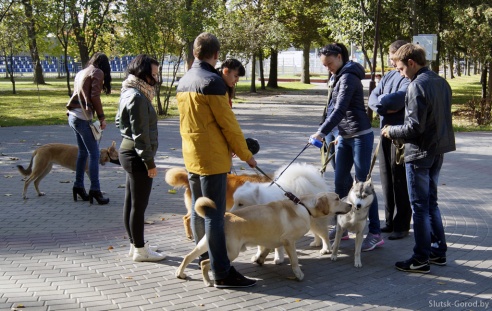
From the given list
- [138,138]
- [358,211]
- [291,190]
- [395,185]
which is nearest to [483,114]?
[395,185]

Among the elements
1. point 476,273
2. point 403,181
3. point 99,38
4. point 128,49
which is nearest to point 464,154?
point 403,181

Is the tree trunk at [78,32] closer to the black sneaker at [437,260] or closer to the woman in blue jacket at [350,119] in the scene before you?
the woman in blue jacket at [350,119]

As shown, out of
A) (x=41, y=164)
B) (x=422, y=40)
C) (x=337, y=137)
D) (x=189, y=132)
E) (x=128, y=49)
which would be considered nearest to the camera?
(x=189, y=132)

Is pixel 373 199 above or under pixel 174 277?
above

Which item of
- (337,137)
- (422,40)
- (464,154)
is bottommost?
(464,154)

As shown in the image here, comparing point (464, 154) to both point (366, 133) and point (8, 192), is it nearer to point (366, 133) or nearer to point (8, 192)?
point (366, 133)

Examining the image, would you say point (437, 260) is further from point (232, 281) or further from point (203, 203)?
point (203, 203)

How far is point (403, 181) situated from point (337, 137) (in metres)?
0.95

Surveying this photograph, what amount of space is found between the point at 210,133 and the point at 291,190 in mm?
1516

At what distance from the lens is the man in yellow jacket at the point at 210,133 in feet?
14.3

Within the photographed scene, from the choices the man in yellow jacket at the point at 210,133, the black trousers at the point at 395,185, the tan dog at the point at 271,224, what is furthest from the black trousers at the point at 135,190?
the black trousers at the point at 395,185

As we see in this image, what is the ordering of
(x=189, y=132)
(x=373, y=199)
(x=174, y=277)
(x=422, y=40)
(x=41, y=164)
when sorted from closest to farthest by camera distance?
(x=189, y=132) < (x=174, y=277) < (x=373, y=199) < (x=41, y=164) < (x=422, y=40)

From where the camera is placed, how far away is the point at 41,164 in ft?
27.1

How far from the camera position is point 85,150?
25.9 feet
